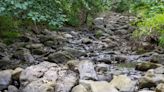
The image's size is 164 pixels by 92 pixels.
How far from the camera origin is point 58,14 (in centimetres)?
515

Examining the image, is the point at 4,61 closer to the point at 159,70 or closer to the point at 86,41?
the point at 159,70

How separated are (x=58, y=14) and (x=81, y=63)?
1.03 m

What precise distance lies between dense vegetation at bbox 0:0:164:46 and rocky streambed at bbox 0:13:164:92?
0.40m

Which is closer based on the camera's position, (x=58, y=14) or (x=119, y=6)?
(x=58, y=14)

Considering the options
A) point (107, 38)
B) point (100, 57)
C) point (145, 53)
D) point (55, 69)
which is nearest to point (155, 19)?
point (145, 53)

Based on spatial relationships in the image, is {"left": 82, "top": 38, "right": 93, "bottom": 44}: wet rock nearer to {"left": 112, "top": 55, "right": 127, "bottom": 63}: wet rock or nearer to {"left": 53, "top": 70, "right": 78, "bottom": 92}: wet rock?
{"left": 112, "top": 55, "right": 127, "bottom": 63}: wet rock

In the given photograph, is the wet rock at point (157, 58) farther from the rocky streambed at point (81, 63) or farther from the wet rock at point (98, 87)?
the wet rock at point (98, 87)

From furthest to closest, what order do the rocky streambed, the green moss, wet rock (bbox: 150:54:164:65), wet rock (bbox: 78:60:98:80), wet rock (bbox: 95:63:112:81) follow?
the green moss → wet rock (bbox: 150:54:164:65) → wet rock (bbox: 95:63:112:81) → wet rock (bbox: 78:60:98:80) → the rocky streambed

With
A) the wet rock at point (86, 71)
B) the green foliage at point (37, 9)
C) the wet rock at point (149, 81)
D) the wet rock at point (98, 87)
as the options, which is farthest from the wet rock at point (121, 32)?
the wet rock at point (98, 87)

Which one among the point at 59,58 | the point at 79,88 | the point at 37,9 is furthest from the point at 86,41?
the point at 79,88

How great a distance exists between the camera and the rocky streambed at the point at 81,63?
4.61 meters

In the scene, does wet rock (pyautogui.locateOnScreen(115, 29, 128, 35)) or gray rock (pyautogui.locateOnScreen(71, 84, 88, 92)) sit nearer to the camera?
gray rock (pyautogui.locateOnScreen(71, 84, 88, 92))

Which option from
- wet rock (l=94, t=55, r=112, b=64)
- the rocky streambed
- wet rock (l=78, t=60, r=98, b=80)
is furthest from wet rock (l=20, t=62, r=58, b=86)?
wet rock (l=94, t=55, r=112, b=64)

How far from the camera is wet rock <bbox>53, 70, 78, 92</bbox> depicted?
443cm
